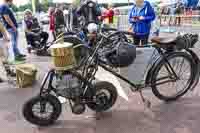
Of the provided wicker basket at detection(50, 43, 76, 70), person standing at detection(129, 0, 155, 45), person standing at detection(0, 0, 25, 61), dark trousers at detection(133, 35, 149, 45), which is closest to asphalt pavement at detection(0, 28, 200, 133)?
wicker basket at detection(50, 43, 76, 70)

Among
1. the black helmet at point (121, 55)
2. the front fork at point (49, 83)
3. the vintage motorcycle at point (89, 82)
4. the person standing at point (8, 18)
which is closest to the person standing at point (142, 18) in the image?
the vintage motorcycle at point (89, 82)

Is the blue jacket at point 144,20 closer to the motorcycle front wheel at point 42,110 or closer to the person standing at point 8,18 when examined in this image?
the motorcycle front wheel at point 42,110

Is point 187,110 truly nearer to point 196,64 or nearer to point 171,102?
point 171,102

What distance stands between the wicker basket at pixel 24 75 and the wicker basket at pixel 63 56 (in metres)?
2.11

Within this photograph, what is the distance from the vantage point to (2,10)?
6.92m

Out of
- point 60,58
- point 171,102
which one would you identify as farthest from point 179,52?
point 60,58

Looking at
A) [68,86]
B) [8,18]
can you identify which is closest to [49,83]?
[68,86]

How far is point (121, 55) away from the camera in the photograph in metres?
3.60

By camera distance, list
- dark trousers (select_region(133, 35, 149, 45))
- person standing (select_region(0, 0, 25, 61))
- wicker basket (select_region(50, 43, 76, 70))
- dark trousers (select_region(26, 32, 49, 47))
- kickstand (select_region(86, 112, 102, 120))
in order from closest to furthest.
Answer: wicker basket (select_region(50, 43, 76, 70)) → kickstand (select_region(86, 112, 102, 120)) → dark trousers (select_region(133, 35, 149, 45)) → person standing (select_region(0, 0, 25, 61)) → dark trousers (select_region(26, 32, 49, 47))

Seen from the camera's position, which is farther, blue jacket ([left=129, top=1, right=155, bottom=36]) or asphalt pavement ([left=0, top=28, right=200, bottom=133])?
blue jacket ([left=129, top=1, right=155, bottom=36])

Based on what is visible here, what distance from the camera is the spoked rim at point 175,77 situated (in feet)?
13.7

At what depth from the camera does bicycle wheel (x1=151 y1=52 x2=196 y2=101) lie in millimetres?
4113

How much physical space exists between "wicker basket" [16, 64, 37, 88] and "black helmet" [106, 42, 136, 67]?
7.54 feet

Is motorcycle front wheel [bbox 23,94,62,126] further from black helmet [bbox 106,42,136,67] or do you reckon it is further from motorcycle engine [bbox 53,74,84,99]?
black helmet [bbox 106,42,136,67]
